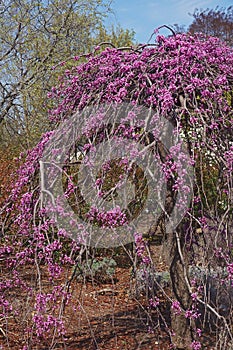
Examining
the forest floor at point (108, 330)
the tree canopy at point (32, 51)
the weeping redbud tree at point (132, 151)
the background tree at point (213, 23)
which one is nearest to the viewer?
the weeping redbud tree at point (132, 151)

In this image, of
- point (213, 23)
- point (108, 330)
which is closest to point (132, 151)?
point (108, 330)

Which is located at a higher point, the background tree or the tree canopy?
the background tree

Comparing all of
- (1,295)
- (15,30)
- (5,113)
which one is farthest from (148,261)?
(15,30)

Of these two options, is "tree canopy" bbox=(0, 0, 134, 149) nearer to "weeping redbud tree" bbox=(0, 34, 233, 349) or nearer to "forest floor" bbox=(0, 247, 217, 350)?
"forest floor" bbox=(0, 247, 217, 350)

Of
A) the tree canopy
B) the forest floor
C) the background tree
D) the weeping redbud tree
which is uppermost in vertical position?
the background tree

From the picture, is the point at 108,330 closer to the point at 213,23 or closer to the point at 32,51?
the point at 32,51

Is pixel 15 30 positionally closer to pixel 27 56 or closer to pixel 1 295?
pixel 27 56

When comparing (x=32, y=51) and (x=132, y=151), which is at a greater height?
(x=32, y=51)

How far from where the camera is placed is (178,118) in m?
2.27

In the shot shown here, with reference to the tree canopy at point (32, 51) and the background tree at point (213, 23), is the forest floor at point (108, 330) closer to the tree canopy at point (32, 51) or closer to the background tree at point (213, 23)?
the tree canopy at point (32, 51)

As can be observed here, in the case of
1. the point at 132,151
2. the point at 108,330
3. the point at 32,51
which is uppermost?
the point at 32,51

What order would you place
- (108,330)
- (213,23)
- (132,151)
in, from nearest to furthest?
(132,151)
(108,330)
(213,23)

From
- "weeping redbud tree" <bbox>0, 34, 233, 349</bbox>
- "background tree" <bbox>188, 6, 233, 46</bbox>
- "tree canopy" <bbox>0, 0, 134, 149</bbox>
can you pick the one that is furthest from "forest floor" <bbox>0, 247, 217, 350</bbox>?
"background tree" <bbox>188, 6, 233, 46</bbox>

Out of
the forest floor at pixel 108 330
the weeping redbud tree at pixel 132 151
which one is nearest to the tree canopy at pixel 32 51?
the forest floor at pixel 108 330
